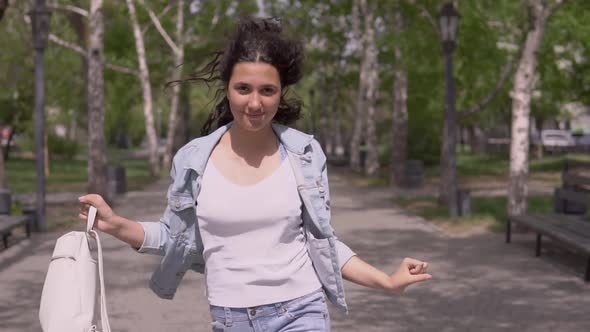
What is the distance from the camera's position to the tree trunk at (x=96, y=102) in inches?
822

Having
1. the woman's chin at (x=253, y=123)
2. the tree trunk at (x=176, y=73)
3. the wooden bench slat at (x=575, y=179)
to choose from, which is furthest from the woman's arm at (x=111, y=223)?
the tree trunk at (x=176, y=73)

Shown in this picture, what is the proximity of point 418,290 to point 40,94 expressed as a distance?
8211 millimetres

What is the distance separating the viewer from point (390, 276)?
11.3 ft

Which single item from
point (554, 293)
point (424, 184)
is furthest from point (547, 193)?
point (554, 293)

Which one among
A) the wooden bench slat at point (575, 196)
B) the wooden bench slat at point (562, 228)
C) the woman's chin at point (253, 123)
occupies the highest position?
the woman's chin at point (253, 123)

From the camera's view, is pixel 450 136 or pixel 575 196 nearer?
pixel 575 196

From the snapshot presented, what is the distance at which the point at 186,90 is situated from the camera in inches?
1960

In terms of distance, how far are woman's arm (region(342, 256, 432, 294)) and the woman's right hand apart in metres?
0.85

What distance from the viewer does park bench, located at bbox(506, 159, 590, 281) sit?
10188 millimetres

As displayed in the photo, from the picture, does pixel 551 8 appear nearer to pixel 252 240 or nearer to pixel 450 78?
pixel 450 78

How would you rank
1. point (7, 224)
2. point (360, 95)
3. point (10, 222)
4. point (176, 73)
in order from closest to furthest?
point (7, 224), point (10, 222), point (360, 95), point (176, 73)

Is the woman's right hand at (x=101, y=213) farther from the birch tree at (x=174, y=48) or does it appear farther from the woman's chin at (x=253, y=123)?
the birch tree at (x=174, y=48)

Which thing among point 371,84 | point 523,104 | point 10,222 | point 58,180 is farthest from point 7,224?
point 371,84

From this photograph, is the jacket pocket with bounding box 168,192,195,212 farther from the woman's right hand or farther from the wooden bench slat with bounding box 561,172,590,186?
the wooden bench slat with bounding box 561,172,590,186
